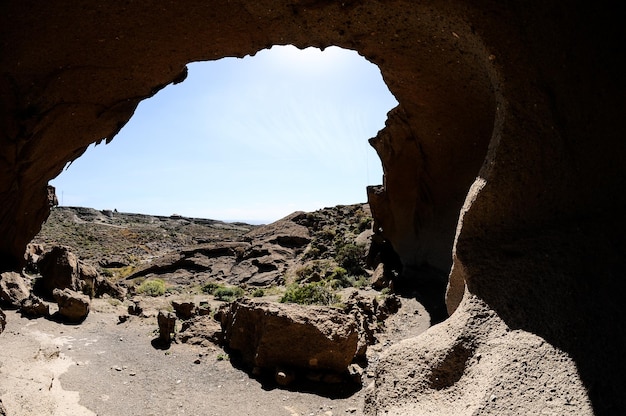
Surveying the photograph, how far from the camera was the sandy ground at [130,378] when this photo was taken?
17.7 ft

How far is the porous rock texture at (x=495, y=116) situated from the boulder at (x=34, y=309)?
3.79 meters

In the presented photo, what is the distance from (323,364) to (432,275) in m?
4.74

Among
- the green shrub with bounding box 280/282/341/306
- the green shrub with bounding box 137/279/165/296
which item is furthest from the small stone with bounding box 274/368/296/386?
the green shrub with bounding box 137/279/165/296

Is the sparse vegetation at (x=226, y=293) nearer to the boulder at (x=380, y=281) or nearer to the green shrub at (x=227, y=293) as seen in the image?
the green shrub at (x=227, y=293)

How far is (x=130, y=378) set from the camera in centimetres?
655

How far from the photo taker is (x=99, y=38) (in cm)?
439

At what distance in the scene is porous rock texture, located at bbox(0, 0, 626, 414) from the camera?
2.71 meters

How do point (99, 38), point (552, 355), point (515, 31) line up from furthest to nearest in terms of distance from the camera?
point (99, 38) → point (515, 31) → point (552, 355)

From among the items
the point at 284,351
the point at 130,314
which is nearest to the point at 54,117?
the point at 284,351

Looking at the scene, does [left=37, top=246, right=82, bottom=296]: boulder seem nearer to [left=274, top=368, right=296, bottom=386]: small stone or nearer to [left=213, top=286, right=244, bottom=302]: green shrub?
[left=213, top=286, right=244, bottom=302]: green shrub

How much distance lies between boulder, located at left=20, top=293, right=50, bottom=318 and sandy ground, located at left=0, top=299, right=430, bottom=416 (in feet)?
0.62

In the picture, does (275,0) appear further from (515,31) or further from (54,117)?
(54,117)

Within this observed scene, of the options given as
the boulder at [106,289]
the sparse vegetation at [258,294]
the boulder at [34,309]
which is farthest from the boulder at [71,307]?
the sparse vegetation at [258,294]

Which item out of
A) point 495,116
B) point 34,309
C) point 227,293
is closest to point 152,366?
point 34,309
